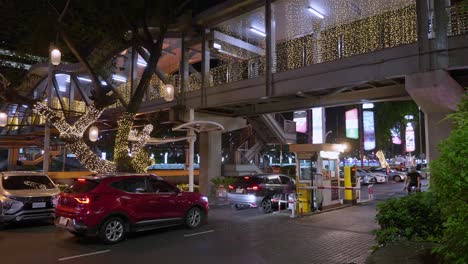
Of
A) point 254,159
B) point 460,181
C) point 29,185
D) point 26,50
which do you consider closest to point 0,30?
point 26,50

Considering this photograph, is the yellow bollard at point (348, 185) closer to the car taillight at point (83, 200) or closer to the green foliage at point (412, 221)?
the green foliage at point (412, 221)

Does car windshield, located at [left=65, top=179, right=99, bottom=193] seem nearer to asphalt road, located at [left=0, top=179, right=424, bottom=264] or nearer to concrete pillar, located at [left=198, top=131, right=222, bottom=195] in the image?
asphalt road, located at [left=0, top=179, right=424, bottom=264]

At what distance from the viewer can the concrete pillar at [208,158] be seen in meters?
21.0

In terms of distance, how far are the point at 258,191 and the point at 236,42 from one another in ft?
30.7

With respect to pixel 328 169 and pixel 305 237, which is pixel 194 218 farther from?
pixel 328 169

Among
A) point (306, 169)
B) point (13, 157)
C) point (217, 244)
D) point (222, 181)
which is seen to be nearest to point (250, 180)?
point (306, 169)

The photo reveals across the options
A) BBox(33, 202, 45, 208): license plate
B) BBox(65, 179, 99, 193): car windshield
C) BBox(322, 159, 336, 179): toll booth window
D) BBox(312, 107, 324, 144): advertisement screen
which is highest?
BBox(312, 107, 324, 144): advertisement screen

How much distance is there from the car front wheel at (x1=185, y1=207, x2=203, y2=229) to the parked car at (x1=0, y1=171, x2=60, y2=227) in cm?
421

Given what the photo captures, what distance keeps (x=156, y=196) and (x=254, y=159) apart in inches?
641

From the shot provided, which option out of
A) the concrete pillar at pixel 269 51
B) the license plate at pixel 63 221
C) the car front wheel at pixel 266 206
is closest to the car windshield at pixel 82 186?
the license plate at pixel 63 221

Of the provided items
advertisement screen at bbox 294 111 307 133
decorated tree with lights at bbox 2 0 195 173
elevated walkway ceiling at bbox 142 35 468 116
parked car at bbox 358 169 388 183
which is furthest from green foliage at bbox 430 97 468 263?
parked car at bbox 358 169 388 183

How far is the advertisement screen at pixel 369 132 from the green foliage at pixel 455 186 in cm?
1572

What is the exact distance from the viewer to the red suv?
9344mm

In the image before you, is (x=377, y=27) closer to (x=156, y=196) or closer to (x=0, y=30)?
(x=156, y=196)
